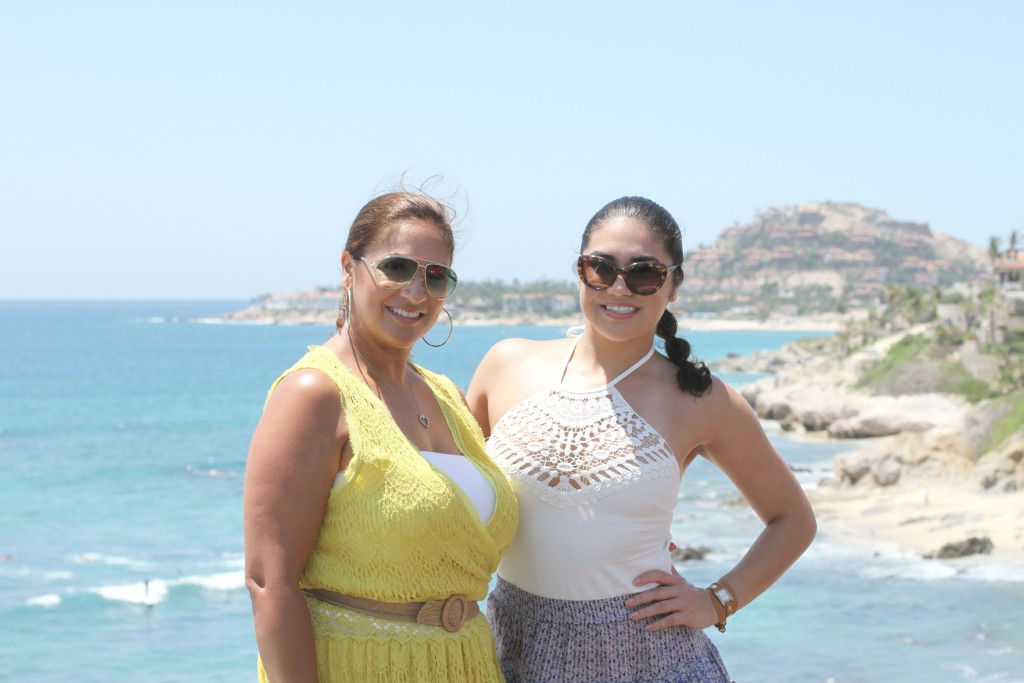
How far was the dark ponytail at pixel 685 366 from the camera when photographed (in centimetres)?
334

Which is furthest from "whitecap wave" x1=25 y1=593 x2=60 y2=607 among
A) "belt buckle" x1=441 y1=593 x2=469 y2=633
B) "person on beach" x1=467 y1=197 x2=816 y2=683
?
"belt buckle" x1=441 y1=593 x2=469 y2=633

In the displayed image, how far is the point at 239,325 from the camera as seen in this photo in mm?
174250

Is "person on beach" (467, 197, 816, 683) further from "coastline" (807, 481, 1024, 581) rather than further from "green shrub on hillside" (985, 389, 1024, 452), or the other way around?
"green shrub on hillside" (985, 389, 1024, 452)

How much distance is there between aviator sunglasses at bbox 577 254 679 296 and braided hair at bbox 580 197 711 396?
0.09m

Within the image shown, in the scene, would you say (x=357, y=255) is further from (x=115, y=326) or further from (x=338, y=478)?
(x=115, y=326)

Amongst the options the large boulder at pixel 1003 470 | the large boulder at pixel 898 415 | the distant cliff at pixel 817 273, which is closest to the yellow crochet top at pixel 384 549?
A: the large boulder at pixel 1003 470

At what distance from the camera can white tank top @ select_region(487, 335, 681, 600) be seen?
3.20 metres

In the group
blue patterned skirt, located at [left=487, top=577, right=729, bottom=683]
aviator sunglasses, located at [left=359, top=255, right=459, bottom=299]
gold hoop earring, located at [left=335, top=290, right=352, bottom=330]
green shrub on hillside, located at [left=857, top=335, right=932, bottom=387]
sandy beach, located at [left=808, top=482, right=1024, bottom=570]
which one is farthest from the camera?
green shrub on hillside, located at [left=857, top=335, right=932, bottom=387]

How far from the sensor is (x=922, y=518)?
70.8ft

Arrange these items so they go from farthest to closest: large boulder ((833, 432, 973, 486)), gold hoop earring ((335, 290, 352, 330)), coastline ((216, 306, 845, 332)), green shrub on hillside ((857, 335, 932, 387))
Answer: coastline ((216, 306, 845, 332)), green shrub on hillside ((857, 335, 932, 387)), large boulder ((833, 432, 973, 486)), gold hoop earring ((335, 290, 352, 330))

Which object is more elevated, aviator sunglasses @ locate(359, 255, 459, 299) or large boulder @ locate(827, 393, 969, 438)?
aviator sunglasses @ locate(359, 255, 459, 299)

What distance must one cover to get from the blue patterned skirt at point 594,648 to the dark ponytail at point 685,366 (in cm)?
63

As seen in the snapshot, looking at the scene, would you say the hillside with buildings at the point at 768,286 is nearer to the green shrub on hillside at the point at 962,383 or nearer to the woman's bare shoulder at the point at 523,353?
the green shrub on hillside at the point at 962,383

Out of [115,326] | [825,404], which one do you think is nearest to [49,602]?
[825,404]
